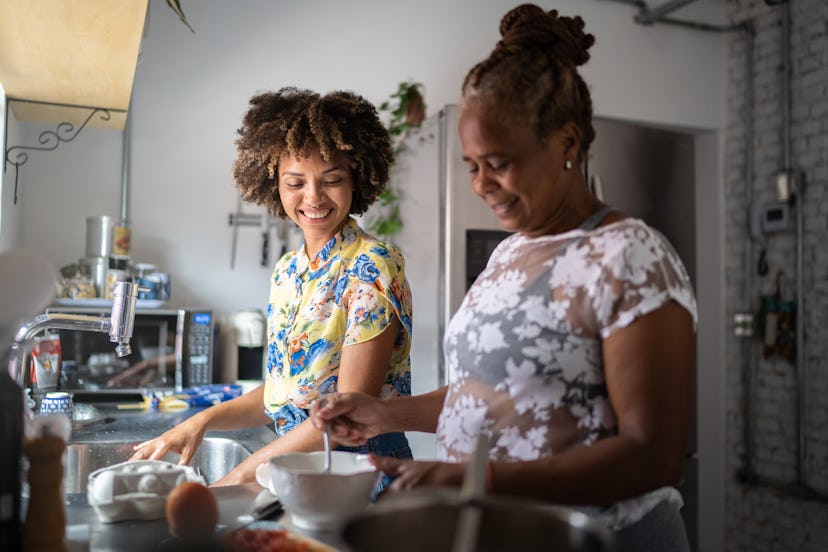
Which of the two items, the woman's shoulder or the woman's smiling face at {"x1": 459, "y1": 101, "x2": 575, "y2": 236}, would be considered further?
the woman's shoulder

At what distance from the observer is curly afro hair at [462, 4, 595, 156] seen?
97cm

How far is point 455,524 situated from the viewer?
611 millimetres

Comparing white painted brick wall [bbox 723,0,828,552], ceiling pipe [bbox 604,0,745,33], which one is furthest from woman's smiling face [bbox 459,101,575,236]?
ceiling pipe [bbox 604,0,745,33]

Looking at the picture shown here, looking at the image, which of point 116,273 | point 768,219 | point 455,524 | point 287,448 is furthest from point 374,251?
point 768,219

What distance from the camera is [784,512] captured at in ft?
12.1

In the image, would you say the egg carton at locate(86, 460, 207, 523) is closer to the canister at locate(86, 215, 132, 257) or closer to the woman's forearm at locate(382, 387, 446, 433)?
the woman's forearm at locate(382, 387, 446, 433)

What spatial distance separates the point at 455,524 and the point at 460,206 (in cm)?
225

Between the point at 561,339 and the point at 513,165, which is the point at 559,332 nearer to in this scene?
the point at 561,339

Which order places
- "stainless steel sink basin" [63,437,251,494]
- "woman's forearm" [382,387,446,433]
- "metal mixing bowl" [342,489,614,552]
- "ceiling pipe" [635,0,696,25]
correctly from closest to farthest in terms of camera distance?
1. "metal mixing bowl" [342,489,614,552]
2. "woman's forearm" [382,387,446,433]
3. "stainless steel sink basin" [63,437,251,494]
4. "ceiling pipe" [635,0,696,25]

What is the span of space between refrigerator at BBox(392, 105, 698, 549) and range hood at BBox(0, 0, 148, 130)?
115 cm

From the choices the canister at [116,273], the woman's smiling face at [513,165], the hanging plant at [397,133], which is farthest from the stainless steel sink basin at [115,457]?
the hanging plant at [397,133]

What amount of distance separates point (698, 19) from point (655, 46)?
348mm

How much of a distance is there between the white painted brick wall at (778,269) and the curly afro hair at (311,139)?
274cm

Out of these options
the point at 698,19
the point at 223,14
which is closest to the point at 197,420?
the point at 223,14
